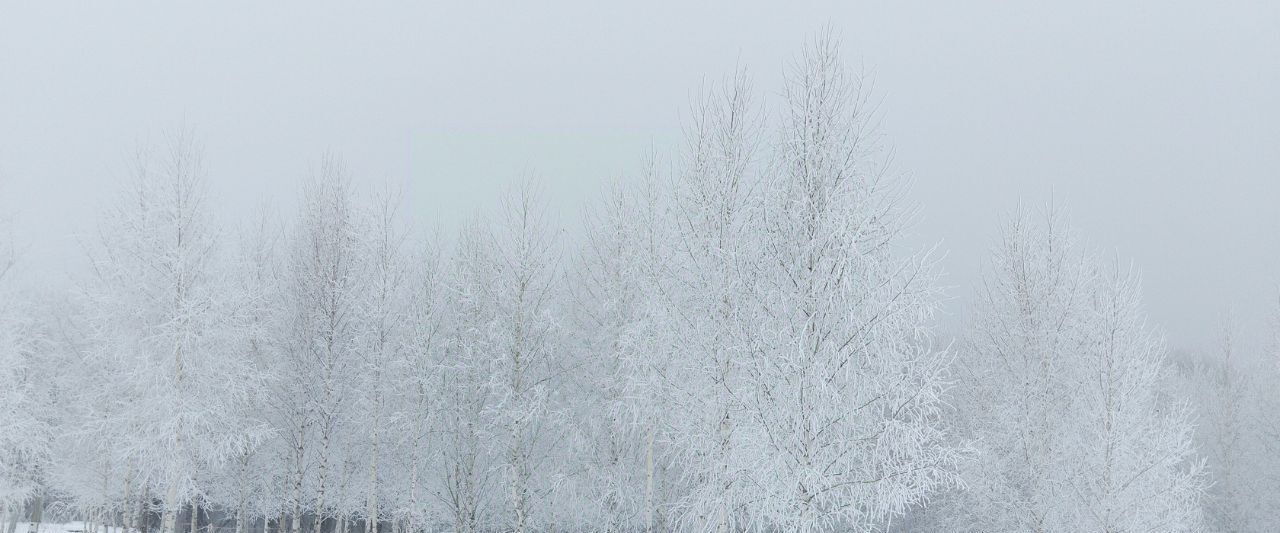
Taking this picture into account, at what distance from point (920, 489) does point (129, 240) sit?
18419 mm

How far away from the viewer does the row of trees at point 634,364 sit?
1143 cm

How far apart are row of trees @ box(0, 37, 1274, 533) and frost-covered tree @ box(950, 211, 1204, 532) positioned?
0.06 m

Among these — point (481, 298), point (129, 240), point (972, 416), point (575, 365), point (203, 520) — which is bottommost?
point (203, 520)

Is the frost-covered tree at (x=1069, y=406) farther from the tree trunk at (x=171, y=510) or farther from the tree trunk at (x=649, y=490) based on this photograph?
the tree trunk at (x=171, y=510)

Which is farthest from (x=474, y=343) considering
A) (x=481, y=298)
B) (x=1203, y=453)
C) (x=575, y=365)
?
(x=1203, y=453)

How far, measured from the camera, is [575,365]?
67.3ft

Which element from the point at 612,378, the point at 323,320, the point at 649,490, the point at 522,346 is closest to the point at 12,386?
the point at 323,320

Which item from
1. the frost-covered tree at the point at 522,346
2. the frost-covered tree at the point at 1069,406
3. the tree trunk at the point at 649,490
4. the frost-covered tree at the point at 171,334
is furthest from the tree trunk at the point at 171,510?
the frost-covered tree at the point at 1069,406

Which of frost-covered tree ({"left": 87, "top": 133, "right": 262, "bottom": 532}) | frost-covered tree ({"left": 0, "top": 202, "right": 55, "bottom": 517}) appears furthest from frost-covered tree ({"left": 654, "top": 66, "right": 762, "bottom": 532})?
frost-covered tree ({"left": 0, "top": 202, "right": 55, "bottom": 517})

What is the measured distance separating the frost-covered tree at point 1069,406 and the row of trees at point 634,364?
6 cm

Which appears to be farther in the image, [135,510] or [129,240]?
[135,510]

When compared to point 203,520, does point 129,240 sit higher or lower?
higher

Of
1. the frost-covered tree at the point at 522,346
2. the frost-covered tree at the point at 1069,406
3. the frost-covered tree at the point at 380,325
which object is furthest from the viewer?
the frost-covered tree at the point at 380,325

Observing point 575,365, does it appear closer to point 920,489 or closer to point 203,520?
point 920,489
